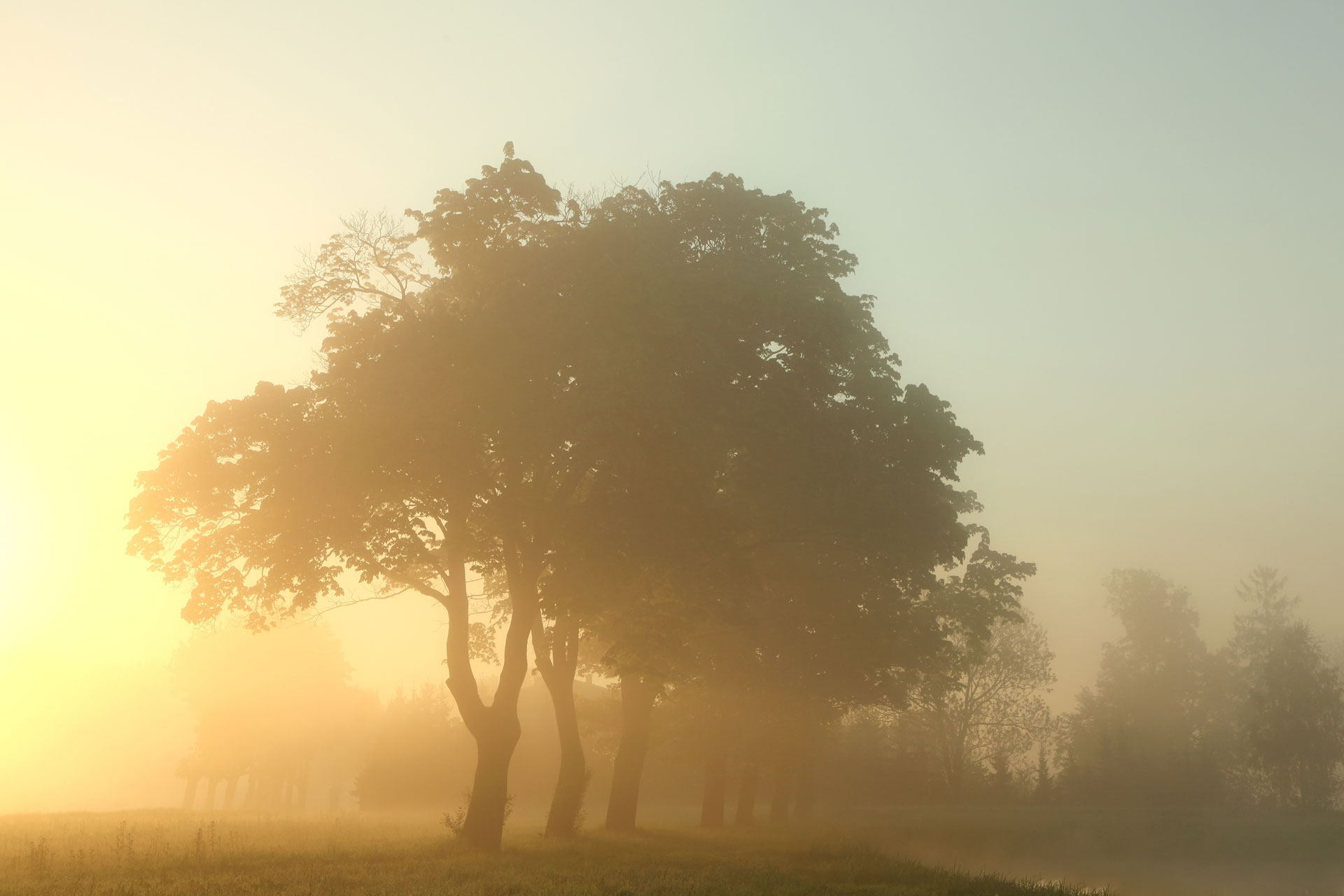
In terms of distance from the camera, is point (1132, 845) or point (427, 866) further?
point (1132, 845)

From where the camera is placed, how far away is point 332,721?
80.7 metres

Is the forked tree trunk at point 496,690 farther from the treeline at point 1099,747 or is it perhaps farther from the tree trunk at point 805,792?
the treeline at point 1099,747

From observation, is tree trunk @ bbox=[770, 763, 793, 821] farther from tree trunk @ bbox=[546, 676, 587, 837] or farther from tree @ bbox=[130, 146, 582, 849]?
tree @ bbox=[130, 146, 582, 849]

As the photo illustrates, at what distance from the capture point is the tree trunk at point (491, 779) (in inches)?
915

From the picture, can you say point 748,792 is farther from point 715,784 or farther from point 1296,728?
point 1296,728

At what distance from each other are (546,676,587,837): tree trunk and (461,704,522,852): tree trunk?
4.09 meters

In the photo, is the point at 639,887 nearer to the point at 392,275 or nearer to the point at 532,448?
the point at 532,448

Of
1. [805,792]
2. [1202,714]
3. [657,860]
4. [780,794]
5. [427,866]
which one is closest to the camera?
[427,866]

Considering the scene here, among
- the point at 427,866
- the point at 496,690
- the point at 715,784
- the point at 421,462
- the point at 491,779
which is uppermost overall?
the point at 421,462

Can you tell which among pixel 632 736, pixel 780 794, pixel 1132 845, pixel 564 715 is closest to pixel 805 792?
pixel 780 794

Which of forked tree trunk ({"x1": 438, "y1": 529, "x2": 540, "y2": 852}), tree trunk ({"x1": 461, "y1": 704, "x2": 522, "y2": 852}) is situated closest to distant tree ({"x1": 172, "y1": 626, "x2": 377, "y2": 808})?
forked tree trunk ({"x1": 438, "y1": 529, "x2": 540, "y2": 852})

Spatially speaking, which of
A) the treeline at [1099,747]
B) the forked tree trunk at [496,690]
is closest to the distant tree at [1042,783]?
the treeline at [1099,747]

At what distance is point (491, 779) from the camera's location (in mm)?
23891

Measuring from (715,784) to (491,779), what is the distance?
19.4 metres
